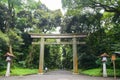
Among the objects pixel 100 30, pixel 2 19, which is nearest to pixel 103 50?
pixel 100 30

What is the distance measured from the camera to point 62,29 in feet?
113

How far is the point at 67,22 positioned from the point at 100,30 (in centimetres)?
641

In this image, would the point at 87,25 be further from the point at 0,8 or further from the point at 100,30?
the point at 0,8

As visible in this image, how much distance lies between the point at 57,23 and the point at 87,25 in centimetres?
904

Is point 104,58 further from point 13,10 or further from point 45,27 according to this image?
point 45,27

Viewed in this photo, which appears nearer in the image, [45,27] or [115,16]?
[115,16]

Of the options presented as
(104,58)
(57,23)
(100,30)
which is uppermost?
(57,23)

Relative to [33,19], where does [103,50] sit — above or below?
below

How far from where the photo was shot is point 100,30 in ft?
93.0

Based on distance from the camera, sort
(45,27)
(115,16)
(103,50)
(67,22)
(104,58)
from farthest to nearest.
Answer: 1. (45,27)
2. (67,22)
3. (103,50)
4. (115,16)
5. (104,58)

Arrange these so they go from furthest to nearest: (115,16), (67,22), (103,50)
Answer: (67,22)
(103,50)
(115,16)

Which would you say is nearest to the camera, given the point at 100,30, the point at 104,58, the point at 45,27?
the point at 104,58

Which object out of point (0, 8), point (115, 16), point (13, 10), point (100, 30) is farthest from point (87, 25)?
point (0, 8)

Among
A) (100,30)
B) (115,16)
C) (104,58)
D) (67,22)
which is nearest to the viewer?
(104,58)
